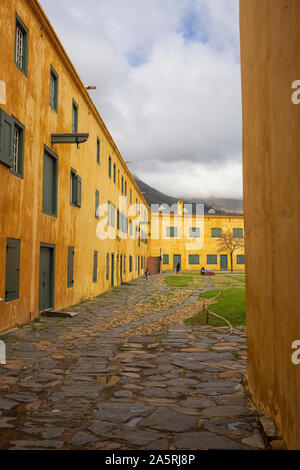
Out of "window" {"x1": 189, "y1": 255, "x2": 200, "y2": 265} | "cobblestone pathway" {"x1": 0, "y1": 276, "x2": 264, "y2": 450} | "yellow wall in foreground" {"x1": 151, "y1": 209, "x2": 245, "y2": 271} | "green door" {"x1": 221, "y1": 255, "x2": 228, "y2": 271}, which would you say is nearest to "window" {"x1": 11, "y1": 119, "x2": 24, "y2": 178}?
"cobblestone pathway" {"x1": 0, "y1": 276, "x2": 264, "y2": 450}

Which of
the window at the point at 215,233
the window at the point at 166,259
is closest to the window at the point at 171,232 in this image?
the window at the point at 166,259

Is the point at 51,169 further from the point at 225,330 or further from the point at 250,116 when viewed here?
the point at 250,116

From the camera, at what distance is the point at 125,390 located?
16.6 feet

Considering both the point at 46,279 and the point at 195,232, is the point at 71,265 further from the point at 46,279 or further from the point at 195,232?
the point at 195,232

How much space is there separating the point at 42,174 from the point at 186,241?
1671 inches

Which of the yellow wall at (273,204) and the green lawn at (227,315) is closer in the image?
the yellow wall at (273,204)

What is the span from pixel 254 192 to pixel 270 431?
2.38m

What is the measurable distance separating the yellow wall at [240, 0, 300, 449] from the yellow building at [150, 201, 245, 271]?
47409 mm

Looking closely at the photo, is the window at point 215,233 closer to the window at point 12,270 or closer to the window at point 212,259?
the window at point 212,259

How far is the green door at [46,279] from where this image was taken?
11766mm

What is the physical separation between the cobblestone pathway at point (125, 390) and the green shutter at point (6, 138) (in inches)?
149

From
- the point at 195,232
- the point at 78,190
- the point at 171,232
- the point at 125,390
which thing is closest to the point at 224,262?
the point at 195,232

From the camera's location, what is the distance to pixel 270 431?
3.48 metres

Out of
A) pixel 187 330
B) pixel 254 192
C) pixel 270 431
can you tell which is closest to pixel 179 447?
pixel 270 431
